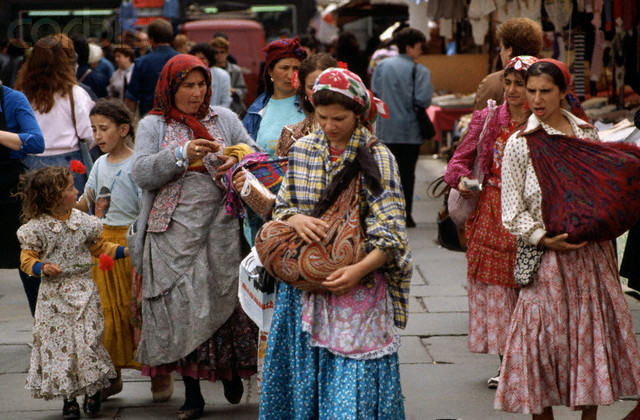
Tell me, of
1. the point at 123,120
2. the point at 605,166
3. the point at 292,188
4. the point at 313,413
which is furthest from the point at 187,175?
the point at 605,166

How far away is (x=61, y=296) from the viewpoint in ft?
15.4

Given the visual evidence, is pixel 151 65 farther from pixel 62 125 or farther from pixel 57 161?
pixel 57 161

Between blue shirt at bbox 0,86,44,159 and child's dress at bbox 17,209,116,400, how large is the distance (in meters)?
1.10

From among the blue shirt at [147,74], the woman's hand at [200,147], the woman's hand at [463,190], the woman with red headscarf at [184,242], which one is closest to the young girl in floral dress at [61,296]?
the woman with red headscarf at [184,242]

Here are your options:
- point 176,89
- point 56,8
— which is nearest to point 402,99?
point 176,89

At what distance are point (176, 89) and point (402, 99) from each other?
18.3 ft

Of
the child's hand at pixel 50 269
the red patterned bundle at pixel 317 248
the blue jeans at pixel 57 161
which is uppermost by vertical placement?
the red patterned bundle at pixel 317 248

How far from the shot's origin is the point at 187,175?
184 inches

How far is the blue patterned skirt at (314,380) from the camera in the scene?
135 inches

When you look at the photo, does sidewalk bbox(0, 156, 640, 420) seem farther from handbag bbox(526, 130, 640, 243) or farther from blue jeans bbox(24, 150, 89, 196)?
handbag bbox(526, 130, 640, 243)

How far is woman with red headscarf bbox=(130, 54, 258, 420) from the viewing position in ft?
15.2

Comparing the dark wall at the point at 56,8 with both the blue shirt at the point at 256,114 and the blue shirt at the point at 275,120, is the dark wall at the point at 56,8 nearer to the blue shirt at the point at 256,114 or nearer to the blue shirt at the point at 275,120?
the blue shirt at the point at 256,114

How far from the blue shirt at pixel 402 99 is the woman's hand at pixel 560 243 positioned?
19.8 feet

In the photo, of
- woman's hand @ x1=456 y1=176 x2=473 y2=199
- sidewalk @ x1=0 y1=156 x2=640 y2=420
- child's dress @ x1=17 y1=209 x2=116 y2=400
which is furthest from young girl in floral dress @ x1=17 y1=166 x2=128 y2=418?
woman's hand @ x1=456 y1=176 x2=473 y2=199
